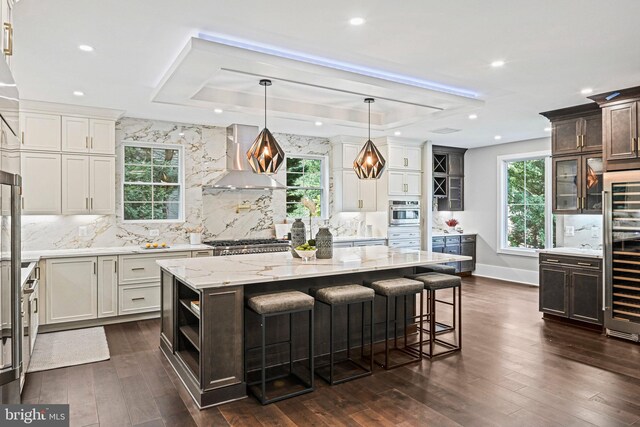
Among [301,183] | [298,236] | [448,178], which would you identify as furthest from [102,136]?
[448,178]

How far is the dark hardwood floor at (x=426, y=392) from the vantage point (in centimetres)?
282

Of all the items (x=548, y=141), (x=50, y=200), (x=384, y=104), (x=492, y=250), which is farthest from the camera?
(x=492, y=250)

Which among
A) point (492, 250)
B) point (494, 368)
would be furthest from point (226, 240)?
point (492, 250)

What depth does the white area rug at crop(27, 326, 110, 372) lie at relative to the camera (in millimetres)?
3859

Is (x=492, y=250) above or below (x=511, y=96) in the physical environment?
below

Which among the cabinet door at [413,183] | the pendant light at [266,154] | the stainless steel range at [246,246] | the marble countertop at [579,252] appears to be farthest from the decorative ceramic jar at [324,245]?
the cabinet door at [413,183]

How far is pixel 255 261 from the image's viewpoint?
3986 millimetres

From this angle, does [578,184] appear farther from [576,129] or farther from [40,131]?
[40,131]

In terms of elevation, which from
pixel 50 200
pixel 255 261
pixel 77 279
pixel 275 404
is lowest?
pixel 275 404

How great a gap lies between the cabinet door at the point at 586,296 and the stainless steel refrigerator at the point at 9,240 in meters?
5.45

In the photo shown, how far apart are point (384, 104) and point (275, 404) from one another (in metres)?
3.89

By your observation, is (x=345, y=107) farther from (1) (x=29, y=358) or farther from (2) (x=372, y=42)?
(1) (x=29, y=358)

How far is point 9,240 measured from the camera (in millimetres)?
1560

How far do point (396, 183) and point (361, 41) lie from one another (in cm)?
447
